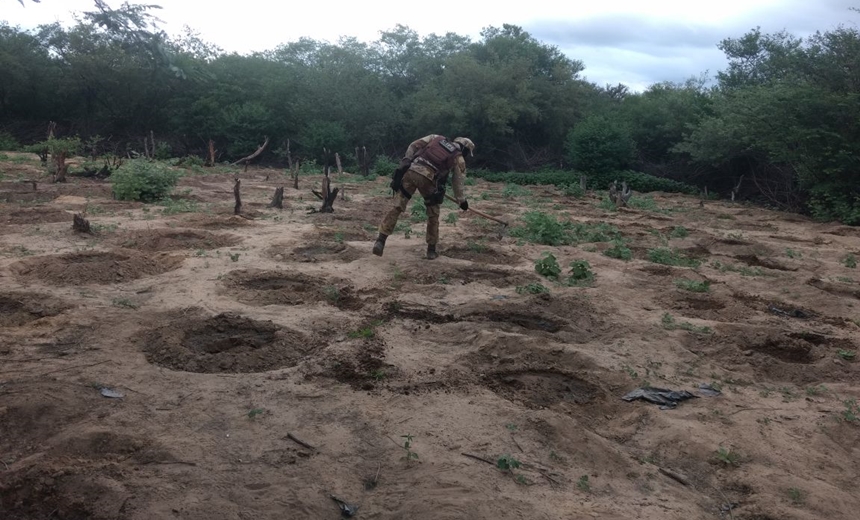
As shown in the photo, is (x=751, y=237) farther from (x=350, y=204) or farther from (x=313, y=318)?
(x=313, y=318)

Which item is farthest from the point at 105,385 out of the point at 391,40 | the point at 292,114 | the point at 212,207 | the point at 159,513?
the point at 391,40

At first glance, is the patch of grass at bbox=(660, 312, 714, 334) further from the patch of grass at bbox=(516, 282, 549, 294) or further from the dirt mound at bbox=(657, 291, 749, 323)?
the patch of grass at bbox=(516, 282, 549, 294)

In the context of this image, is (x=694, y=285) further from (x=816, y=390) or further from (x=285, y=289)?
A: (x=285, y=289)

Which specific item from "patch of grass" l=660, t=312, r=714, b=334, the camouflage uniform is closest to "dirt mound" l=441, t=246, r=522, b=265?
the camouflage uniform

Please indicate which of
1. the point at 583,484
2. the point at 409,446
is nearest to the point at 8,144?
the point at 409,446

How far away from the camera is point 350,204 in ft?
46.4

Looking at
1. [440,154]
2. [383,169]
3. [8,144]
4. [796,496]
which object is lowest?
[796,496]

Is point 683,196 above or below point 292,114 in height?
below

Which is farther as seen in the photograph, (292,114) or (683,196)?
(292,114)

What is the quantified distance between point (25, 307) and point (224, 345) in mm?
1886

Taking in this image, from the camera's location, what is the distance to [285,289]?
6.98 m

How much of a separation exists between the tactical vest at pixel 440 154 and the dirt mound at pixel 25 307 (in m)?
4.14

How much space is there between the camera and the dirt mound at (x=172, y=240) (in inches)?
341

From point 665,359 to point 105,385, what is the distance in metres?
4.11
